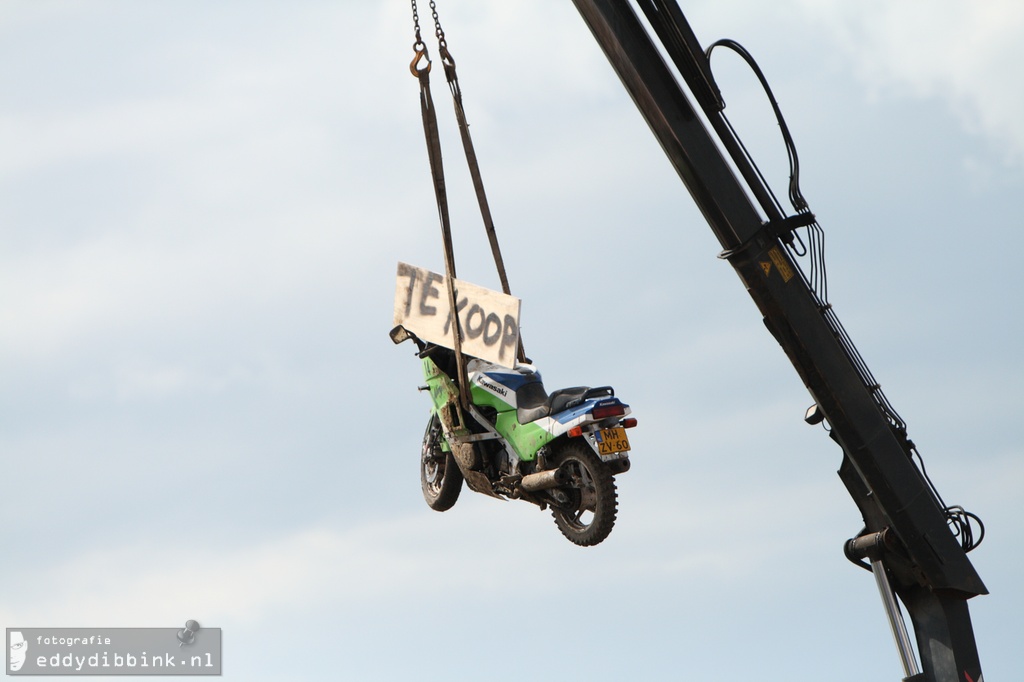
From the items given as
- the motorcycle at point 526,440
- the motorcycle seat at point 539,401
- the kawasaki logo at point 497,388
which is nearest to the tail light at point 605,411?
the motorcycle at point 526,440

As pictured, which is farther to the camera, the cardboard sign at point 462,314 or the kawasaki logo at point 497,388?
the kawasaki logo at point 497,388

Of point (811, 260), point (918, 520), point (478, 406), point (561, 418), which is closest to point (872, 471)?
point (918, 520)

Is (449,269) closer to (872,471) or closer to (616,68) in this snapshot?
(616,68)

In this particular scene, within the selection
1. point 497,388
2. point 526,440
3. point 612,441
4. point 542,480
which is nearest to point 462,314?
point 497,388

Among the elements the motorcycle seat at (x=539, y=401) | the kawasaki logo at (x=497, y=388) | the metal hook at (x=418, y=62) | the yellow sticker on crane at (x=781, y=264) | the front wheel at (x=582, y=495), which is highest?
the metal hook at (x=418, y=62)

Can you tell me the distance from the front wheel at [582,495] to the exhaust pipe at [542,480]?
6 cm

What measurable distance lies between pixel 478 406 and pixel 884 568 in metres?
2.55

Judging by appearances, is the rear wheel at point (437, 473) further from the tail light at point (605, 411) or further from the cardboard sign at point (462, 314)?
the tail light at point (605, 411)

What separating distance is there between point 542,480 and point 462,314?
1045 mm

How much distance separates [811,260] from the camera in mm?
8289

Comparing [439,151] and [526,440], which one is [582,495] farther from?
[439,151]

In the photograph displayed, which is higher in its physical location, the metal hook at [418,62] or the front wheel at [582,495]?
the metal hook at [418,62]

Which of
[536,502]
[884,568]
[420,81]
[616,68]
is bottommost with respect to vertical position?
[884,568]

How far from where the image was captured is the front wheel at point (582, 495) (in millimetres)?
8312
